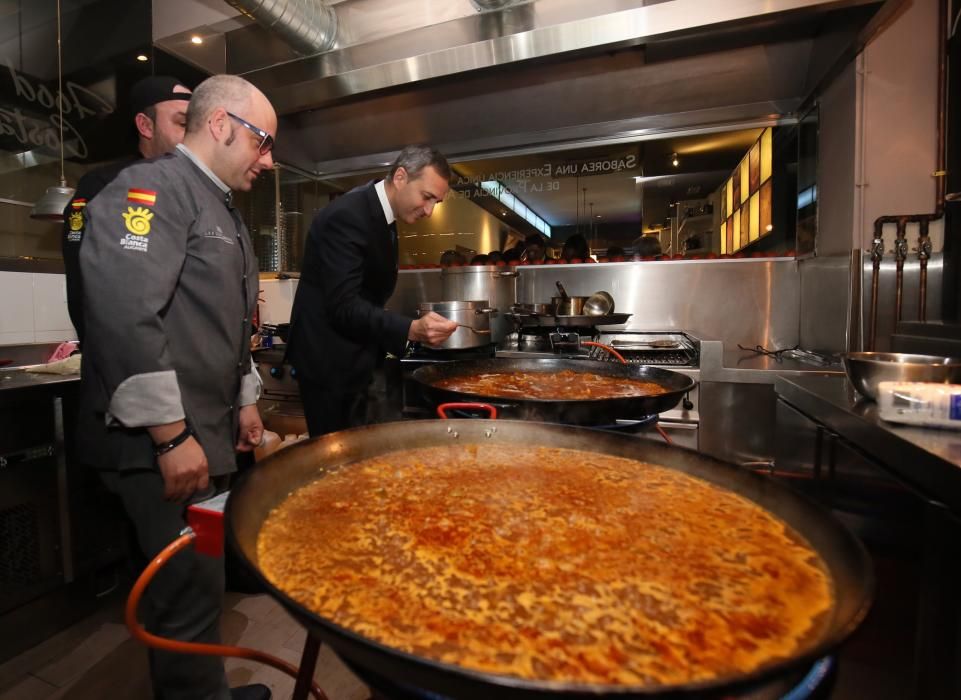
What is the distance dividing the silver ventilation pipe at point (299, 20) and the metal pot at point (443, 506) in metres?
2.72

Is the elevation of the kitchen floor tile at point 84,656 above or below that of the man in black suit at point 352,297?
below

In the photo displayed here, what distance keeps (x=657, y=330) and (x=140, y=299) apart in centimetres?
315

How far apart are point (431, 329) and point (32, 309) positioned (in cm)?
263

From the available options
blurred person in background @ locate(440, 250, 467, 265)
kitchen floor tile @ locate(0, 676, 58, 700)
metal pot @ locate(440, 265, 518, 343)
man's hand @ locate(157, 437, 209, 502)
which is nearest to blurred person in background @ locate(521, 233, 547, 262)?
metal pot @ locate(440, 265, 518, 343)

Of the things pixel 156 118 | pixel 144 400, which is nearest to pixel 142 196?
pixel 144 400

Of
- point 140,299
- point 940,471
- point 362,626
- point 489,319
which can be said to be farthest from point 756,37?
point 362,626

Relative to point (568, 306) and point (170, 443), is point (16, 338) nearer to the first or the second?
point (170, 443)

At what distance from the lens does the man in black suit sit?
73.6 inches

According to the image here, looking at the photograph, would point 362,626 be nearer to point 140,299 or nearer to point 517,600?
point 517,600

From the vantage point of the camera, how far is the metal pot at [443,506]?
1.18ft

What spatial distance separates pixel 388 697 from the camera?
0.52 m

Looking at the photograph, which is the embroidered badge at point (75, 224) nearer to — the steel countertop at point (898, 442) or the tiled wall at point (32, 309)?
the tiled wall at point (32, 309)

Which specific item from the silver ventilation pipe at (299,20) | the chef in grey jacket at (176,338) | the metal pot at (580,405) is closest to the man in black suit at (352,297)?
the metal pot at (580,405)

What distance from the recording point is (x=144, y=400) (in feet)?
3.68
